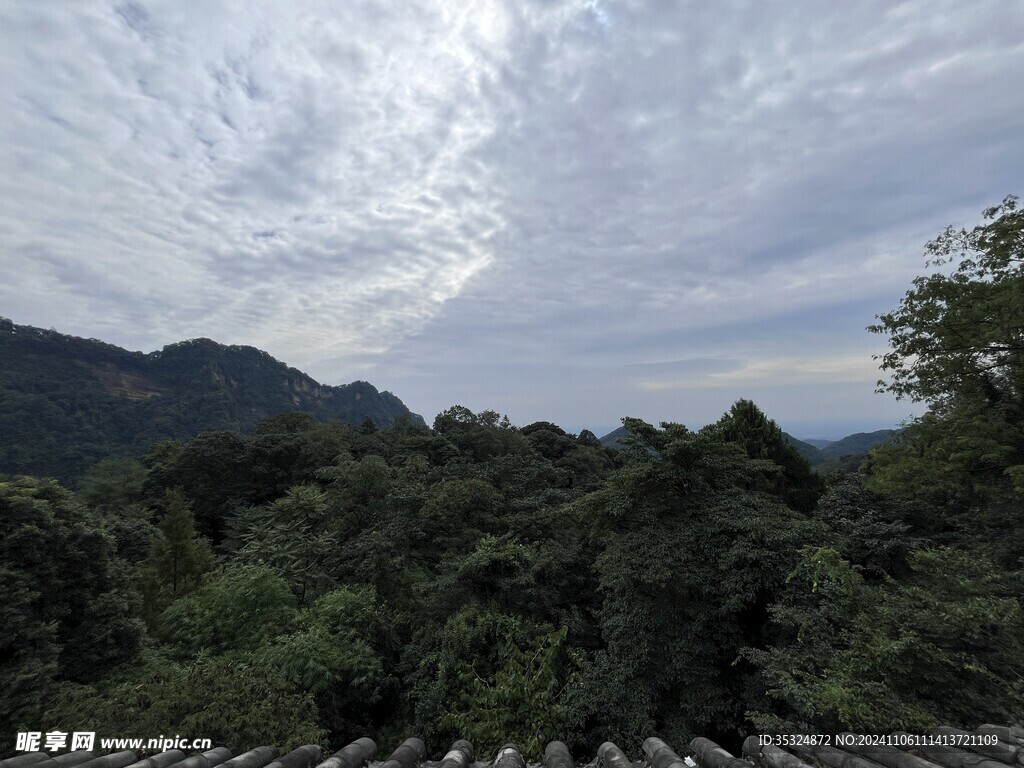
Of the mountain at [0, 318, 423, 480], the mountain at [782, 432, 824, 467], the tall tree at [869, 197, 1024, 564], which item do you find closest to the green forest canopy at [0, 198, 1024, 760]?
the tall tree at [869, 197, 1024, 564]

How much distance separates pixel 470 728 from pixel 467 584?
3.63 meters

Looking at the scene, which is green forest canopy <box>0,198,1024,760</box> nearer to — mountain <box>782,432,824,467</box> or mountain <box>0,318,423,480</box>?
mountain <box>782,432,824,467</box>

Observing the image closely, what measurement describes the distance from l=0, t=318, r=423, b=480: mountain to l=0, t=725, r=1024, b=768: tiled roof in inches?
1930

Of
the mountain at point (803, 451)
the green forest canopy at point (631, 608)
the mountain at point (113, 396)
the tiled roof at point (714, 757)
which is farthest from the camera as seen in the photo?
the mountain at point (113, 396)

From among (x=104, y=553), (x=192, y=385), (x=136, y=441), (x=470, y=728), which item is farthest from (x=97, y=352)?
(x=470, y=728)

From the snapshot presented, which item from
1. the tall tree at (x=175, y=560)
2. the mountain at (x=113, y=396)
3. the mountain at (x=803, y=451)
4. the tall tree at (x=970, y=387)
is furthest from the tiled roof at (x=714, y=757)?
the mountain at (x=113, y=396)

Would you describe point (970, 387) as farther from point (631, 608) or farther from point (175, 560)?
point (175, 560)

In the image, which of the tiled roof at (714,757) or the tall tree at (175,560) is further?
the tall tree at (175,560)

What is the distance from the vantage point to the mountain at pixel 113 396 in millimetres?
56531

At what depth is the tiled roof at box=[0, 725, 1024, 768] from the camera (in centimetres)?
336

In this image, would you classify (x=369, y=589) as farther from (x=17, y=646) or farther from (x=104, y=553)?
Result: (x=17, y=646)

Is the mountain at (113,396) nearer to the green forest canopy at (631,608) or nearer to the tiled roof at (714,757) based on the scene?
the green forest canopy at (631,608)

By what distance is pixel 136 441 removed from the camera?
68188mm

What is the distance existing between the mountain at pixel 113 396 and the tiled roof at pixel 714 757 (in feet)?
161
